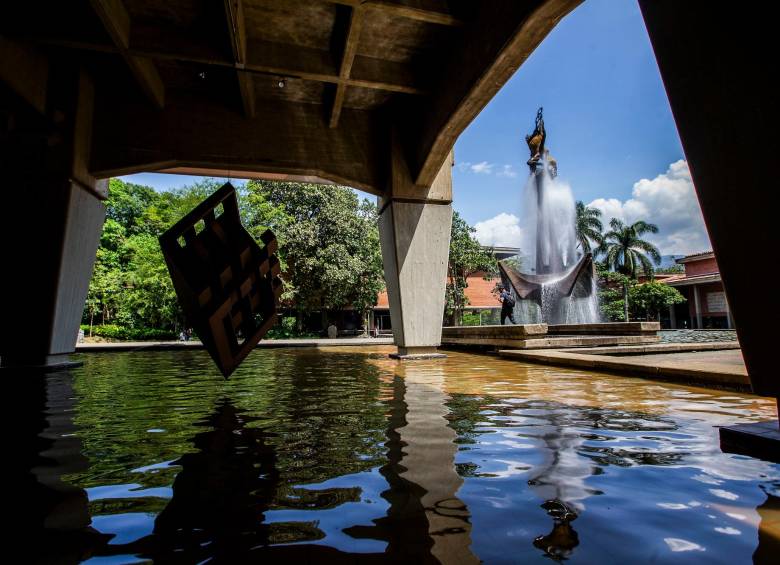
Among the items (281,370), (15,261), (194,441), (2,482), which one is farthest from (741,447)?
(15,261)

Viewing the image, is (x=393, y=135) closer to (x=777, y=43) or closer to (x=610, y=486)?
(x=777, y=43)

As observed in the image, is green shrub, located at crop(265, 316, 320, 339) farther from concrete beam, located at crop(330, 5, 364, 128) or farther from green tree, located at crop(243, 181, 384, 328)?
concrete beam, located at crop(330, 5, 364, 128)

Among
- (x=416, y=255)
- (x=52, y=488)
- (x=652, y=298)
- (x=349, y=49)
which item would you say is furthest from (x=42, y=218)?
(x=652, y=298)

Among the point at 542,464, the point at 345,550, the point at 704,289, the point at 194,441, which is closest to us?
the point at 345,550

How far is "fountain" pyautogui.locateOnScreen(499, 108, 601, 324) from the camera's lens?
19.2 meters

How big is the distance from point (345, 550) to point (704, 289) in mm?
41084

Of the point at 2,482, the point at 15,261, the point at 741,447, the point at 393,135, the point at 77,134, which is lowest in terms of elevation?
the point at 2,482

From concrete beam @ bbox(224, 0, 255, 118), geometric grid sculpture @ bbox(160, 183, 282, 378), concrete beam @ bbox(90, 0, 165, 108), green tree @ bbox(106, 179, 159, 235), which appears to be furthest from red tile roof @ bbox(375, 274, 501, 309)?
geometric grid sculpture @ bbox(160, 183, 282, 378)

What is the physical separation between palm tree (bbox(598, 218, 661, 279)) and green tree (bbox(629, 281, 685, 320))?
6.68 m

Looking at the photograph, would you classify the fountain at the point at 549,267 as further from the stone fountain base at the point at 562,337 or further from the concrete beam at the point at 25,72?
the concrete beam at the point at 25,72

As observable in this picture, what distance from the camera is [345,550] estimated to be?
143 cm

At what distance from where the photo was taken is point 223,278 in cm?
528

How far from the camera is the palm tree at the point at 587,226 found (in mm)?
44250

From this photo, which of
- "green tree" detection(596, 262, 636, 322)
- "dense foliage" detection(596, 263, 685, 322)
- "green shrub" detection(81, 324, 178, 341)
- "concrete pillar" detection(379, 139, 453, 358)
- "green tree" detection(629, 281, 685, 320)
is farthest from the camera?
"green tree" detection(596, 262, 636, 322)
